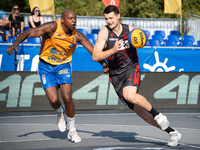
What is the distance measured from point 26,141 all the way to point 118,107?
5046 millimetres

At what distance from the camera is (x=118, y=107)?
35.7 ft

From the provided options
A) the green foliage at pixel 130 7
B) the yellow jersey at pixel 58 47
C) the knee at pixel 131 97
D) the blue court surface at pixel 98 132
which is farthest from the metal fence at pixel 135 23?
the knee at pixel 131 97

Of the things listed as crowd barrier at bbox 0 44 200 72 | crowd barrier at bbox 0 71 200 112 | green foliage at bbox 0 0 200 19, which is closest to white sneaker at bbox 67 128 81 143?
crowd barrier at bbox 0 71 200 112

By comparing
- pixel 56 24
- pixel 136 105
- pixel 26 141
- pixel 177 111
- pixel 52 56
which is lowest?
pixel 177 111

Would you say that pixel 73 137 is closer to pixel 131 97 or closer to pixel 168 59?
pixel 131 97

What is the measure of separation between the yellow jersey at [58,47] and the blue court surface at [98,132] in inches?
59.7

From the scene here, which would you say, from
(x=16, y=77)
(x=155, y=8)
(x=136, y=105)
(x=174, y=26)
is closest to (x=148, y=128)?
(x=136, y=105)

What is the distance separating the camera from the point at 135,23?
19.6 metres

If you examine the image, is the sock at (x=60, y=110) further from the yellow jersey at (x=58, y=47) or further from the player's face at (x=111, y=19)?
the player's face at (x=111, y=19)

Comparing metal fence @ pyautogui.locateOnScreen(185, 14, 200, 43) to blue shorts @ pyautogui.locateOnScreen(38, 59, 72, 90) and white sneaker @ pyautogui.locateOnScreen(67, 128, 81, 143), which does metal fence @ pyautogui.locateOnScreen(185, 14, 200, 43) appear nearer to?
blue shorts @ pyautogui.locateOnScreen(38, 59, 72, 90)

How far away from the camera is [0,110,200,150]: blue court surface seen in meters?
5.76

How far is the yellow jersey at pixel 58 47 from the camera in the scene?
20.7 ft

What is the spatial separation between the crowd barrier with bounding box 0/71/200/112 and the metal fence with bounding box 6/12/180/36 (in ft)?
23.6

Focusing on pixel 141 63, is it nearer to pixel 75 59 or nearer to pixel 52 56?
pixel 75 59
